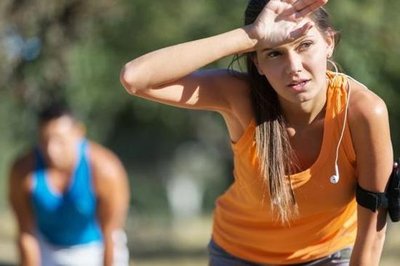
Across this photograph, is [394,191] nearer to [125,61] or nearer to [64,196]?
[64,196]

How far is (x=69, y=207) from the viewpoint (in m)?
7.93

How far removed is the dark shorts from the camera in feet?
16.4

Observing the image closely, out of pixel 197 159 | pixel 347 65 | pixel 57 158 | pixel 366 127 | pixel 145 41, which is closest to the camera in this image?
pixel 366 127

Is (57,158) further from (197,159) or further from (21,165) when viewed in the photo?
(197,159)

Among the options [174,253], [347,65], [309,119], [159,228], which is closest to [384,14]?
[347,65]

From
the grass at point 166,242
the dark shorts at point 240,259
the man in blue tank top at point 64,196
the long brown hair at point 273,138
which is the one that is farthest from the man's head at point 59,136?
the grass at point 166,242

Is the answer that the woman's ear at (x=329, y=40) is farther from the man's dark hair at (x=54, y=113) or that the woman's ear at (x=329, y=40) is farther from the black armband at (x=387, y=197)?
the man's dark hair at (x=54, y=113)

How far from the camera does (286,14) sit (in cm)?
456

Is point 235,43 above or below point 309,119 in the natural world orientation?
above

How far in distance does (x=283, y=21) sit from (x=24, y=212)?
381 centimetres

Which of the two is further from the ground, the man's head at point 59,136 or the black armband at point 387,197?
the black armband at point 387,197

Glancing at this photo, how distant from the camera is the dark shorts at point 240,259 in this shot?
16.4 ft

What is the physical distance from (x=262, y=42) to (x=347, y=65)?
22.4ft

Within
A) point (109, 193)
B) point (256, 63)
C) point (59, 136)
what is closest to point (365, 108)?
point (256, 63)
